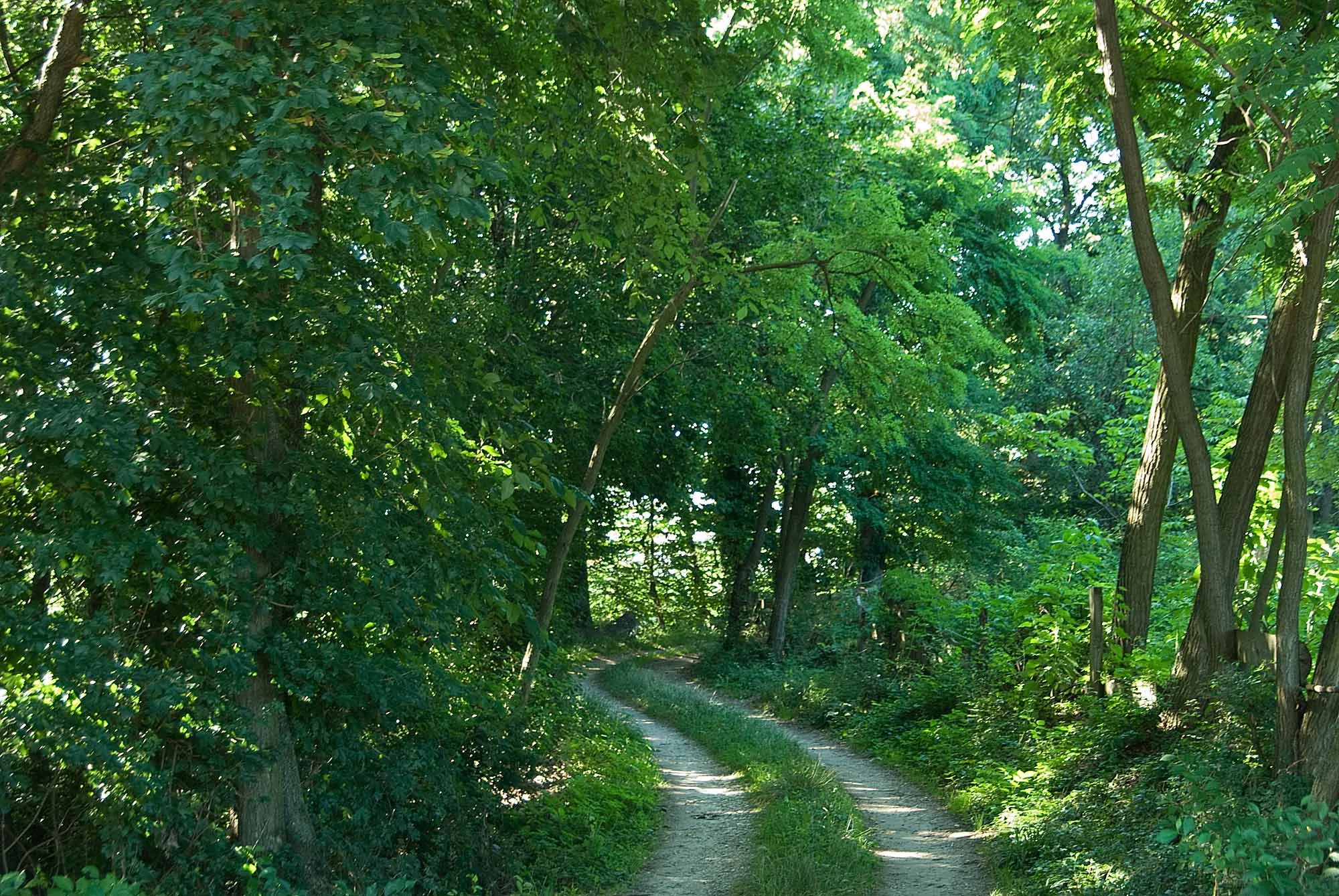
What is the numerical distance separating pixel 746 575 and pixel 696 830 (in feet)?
48.8

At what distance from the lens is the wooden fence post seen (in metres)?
11.2

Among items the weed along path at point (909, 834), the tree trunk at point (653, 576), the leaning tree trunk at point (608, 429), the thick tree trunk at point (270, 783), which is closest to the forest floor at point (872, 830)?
the weed along path at point (909, 834)

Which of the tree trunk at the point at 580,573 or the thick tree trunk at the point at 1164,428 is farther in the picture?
the tree trunk at the point at 580,573

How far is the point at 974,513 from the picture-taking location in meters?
23.9

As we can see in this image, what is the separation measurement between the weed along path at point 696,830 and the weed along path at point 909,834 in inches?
48.1

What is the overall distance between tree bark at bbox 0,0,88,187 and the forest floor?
6631mm

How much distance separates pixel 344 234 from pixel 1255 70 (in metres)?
6.68

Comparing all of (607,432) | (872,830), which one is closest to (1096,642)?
(872,830)

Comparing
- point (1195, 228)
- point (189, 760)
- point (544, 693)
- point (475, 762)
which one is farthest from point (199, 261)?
point (544, 693)

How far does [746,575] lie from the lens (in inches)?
1005

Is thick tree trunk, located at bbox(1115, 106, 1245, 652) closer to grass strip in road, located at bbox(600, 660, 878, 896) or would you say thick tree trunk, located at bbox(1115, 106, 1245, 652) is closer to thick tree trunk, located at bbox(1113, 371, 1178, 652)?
thick tree trunk, located at bbox(1113, 371, 1178, 652)

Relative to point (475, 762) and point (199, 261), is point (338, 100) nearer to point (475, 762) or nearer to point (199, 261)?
point (199, 261)

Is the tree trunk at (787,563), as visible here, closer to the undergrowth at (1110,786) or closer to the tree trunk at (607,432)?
the undergrowth at (1110,786)

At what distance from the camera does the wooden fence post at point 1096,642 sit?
36.7ft
